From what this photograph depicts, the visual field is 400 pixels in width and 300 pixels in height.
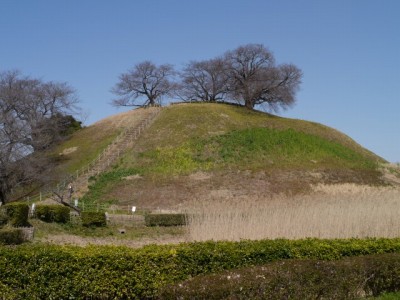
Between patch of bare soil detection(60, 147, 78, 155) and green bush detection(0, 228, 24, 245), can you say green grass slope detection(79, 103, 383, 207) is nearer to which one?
patch of bare soil detection(60, 147, 78, 155)

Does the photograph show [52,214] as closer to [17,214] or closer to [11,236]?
[17,214]

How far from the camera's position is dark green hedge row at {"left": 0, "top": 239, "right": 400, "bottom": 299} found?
31.8ft

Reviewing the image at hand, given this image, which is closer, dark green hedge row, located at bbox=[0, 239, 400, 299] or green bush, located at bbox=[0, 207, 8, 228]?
dark green hedge row, located at bbox=[0, 239, 400, 299]

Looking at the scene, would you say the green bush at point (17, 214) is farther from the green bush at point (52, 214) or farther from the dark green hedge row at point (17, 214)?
the green bush at point (52, 214)

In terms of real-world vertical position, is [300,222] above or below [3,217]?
above

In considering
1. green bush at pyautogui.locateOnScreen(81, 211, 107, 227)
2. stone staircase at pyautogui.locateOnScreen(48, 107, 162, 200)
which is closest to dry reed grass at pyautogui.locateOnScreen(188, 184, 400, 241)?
green bush at pyautogui.locateOnScreen(81, 211, 107, 227)

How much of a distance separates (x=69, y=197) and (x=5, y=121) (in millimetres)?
10160

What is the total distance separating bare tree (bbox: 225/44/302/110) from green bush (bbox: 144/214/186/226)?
32713mm

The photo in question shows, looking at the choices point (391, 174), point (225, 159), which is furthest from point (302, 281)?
point (391, 174)

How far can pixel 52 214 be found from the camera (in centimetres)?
2555

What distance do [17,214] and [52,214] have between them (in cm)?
343

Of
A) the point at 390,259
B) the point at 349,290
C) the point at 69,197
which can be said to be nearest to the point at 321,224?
the point at 390,259

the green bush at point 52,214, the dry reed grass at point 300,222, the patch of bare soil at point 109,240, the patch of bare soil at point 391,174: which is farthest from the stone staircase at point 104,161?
the patch of bare soil at point 391,174

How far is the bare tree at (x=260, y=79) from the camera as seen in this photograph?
57500 millimetres
